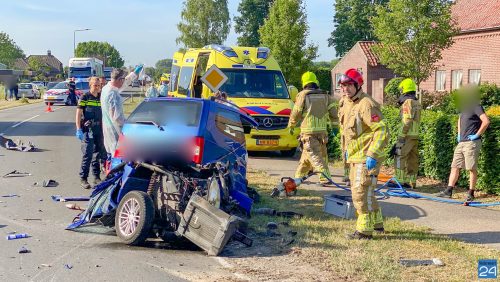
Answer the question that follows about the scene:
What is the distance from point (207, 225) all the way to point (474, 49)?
95.1ft

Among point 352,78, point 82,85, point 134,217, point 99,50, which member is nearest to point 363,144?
point 352,78

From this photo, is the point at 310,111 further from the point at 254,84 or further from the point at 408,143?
the point at 254,84

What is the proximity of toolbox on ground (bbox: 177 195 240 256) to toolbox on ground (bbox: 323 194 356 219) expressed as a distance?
2.19 m

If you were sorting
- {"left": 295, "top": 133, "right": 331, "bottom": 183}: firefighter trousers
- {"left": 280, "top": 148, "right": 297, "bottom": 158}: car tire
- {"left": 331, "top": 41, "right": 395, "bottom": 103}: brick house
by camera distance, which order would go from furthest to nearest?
{"left": 331, "top": 41, "right": 395, "bottom": 103}: brick house → {"left": 280, "top": 148, "right": 297, "bottom": 158}: car tire → {"left": 295, "top": 133, "right": 331, "bottom": 183}: firefighter trousers

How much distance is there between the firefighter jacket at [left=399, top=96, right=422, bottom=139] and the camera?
11375 mm

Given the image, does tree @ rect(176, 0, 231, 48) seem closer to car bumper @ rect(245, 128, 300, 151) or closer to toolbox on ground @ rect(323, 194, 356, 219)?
car bumper @ rect(245, 128, 300, 151)

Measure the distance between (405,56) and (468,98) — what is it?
1627 cm

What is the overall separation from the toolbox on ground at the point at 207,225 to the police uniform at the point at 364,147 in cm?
162

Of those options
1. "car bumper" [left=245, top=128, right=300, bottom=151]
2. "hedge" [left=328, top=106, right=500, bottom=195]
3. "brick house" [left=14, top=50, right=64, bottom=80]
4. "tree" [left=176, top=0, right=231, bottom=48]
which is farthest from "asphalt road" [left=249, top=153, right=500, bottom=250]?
"brick house" [left=14, top=50, right=64, bottom=80]

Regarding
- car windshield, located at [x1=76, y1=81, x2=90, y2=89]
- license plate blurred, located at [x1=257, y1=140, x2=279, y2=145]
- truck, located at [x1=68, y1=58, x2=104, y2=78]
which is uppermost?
truck, located at [x1=68, y1=58, x2=104, y2=78]

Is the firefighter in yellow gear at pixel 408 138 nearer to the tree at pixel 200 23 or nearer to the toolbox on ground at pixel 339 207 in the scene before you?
the toolbox on ground at pixel 339 207

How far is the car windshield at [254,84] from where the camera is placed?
1689 cm

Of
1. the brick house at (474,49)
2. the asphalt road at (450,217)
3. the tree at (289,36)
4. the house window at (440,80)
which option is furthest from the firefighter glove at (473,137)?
the house window at (440,80)

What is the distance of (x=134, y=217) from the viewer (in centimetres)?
737
